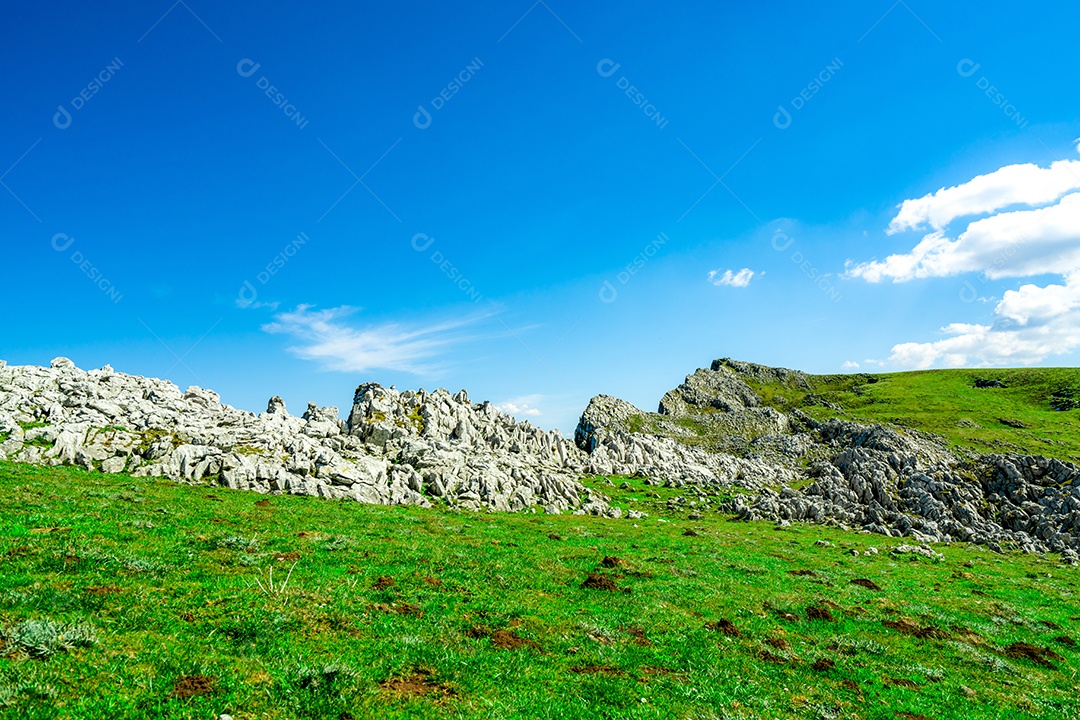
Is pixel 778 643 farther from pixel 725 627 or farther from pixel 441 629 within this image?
pixel 441 629

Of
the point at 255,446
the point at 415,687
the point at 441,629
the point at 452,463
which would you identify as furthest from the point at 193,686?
the point at 452,463

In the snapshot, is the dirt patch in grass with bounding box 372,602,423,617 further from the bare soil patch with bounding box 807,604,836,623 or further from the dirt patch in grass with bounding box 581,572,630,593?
the bare soil patch with bounding box 807,604,836,623

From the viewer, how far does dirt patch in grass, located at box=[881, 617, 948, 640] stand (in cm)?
2178

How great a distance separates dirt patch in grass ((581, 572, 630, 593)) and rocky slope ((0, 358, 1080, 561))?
31441mm

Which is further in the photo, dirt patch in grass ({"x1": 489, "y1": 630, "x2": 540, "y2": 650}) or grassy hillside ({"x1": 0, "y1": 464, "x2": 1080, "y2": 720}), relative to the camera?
dirt patch in grass ({"x1": 489, "y1": 630, "x2": 540, "y2": 650})

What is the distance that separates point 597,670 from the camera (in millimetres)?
13688

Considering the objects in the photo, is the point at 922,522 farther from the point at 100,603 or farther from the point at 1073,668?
the point at 100,603

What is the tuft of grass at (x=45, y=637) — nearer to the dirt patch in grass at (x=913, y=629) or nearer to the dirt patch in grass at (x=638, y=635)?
the dirt patch in grass at (x=638, y=635)

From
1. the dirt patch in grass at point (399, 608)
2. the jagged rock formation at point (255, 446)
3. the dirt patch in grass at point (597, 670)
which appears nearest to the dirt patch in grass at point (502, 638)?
the dirt patch in grass at point (597, 670)

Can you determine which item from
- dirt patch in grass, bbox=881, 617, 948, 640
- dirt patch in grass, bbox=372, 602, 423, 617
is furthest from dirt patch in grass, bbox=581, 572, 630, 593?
dirt patch in grass, bbox=881, 617, 948, 640

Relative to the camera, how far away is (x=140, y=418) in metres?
49.6

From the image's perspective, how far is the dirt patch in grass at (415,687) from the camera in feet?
35.8

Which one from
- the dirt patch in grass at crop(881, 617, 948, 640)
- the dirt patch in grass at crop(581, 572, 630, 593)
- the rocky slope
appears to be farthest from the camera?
the rocky slope

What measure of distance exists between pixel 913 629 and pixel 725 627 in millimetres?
10140
